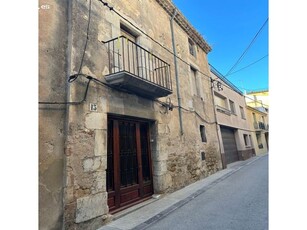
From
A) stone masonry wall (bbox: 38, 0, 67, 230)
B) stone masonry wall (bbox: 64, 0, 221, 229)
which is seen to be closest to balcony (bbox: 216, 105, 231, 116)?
stone masonry wall (bbox: 64, 0, 221, 229)

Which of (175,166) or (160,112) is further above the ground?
(160,112)

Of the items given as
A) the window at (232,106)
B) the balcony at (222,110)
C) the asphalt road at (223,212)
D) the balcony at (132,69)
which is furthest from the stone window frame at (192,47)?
the asphalt road at (223,212)

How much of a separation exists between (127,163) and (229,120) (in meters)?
9.74

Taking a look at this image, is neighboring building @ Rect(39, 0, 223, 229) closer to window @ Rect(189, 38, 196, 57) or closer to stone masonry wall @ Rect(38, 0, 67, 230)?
stone masonry wall @ Rect(38, 0, 67, 230)

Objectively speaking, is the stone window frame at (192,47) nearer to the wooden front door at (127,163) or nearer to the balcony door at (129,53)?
the balcony door at (129,53)

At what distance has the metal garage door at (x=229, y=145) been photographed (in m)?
12.0

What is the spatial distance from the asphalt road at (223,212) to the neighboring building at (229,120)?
583 centimetres

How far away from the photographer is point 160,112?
599 cm

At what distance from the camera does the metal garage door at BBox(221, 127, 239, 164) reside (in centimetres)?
1197

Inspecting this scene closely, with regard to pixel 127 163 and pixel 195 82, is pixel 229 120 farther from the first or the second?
pixel 127 163

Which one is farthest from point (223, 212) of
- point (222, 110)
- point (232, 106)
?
point (232, 106)
